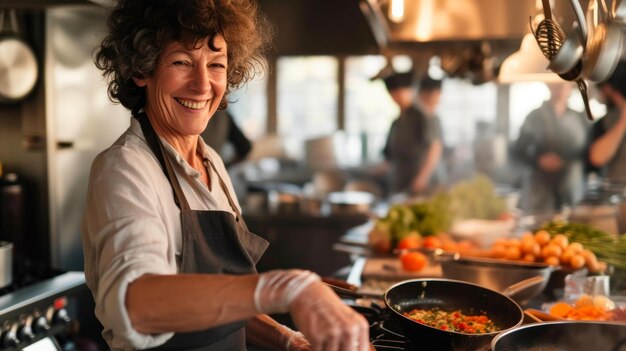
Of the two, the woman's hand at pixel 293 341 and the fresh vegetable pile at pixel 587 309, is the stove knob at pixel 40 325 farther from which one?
the fresh vegetable pile at pixel 587 309

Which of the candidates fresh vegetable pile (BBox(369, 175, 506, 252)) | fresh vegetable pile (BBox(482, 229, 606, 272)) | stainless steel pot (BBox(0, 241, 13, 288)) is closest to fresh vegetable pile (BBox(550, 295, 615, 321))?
fresh vegetable pile (BBox(482, 229, 606, 272))

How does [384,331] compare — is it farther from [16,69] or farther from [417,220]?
[16,69]

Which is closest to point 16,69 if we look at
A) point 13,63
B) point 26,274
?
point 13,63

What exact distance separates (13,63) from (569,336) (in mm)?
3051

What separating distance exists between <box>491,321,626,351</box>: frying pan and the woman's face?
2.99ft

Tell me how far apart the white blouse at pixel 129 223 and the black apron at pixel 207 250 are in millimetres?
19

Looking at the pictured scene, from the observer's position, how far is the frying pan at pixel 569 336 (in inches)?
56.7

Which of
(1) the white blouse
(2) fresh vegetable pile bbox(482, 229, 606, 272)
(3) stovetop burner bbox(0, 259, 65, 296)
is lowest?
(3) stovetop burner bbox(0, 259, 65, 296)

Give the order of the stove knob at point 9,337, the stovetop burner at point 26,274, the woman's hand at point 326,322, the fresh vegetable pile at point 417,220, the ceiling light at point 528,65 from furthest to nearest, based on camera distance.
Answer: the fresh vegetable pile at point 417,220 → the ceiling light at point 528,65 → the stovetop burner at point 26,274 → the stove knob at point 9,337 → the woman's hand at point 326,322

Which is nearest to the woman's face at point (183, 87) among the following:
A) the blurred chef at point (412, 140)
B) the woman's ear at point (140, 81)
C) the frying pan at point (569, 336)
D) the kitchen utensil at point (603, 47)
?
the woman's ear at point (140, 81)

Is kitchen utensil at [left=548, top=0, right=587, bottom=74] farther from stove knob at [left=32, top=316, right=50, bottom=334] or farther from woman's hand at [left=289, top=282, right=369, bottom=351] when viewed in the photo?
stove knob at [left=32, top=316, right=50, bottom=334]

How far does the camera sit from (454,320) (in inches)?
69.1

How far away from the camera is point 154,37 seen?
1.62 metres

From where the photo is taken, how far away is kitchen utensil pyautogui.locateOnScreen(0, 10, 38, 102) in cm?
342
